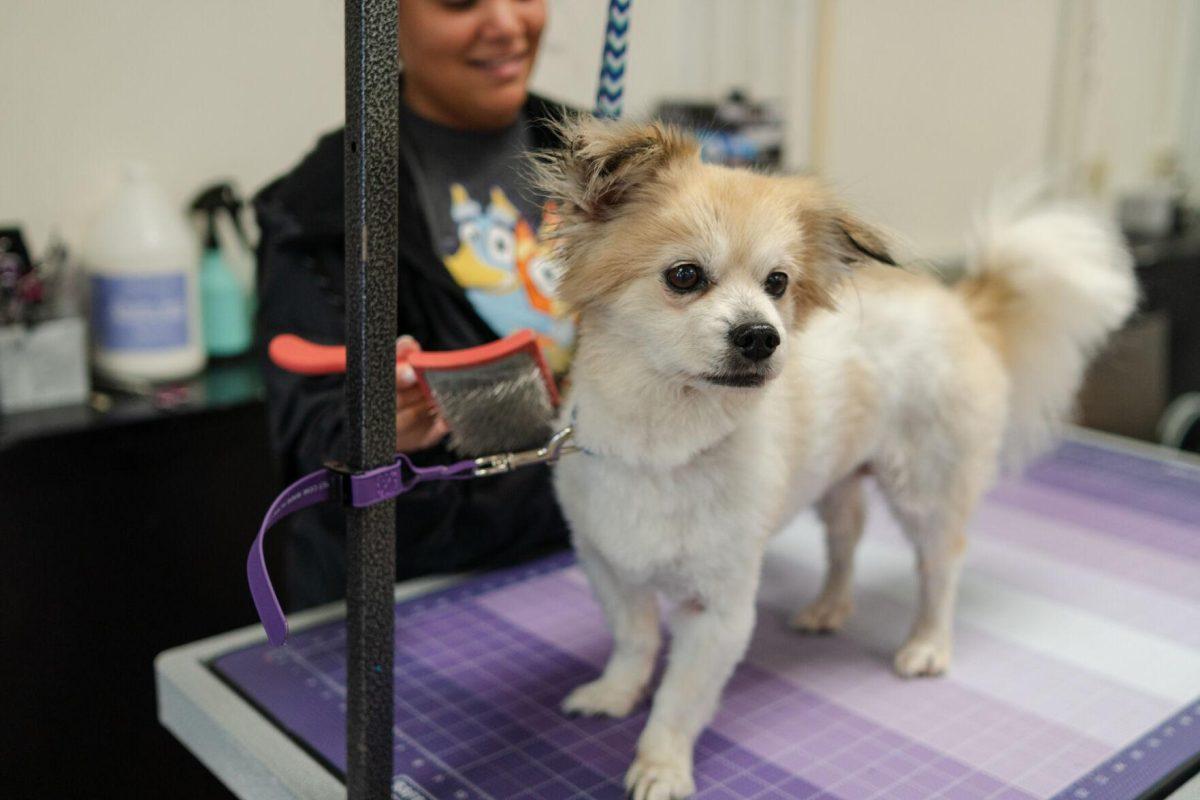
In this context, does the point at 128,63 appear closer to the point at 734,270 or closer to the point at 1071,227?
the point at 734,270

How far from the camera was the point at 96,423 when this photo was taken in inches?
73.7

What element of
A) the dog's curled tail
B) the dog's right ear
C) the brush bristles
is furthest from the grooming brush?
the dog's curled tail

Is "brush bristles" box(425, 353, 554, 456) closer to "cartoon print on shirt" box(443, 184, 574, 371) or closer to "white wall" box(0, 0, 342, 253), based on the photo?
"cartoon print on shirt" box(443, 184, 574, 371)

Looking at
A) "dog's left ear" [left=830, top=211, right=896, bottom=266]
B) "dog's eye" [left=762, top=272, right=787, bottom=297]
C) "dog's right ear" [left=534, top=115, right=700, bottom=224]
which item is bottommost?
"dog's eye" [left=762, top=272, right=787, bottom=297]

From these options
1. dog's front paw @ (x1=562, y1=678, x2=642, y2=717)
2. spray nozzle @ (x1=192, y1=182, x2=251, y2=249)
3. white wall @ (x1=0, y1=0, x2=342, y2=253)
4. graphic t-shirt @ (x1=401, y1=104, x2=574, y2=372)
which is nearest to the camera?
dog's front paw @ (x1=562, y1=678, x2=642, y2=717)

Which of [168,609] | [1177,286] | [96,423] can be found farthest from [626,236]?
[1177,286]

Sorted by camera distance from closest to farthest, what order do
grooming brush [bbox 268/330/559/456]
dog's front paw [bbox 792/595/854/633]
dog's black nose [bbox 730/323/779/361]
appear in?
1. dog's black nose [bbox 730/323/779/361]
2. grooming brush [bbox 268/330/559/456]
3. dog's front paw [bbox 792/595/854/633]

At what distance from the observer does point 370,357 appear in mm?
848

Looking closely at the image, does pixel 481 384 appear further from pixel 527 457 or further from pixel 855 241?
pixel 855 241

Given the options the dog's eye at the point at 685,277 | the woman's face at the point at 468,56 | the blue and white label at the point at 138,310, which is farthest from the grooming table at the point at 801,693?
the blue and white label at the point at 138,310

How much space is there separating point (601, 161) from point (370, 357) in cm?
29

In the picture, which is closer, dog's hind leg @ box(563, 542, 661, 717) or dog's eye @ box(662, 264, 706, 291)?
dog's eye @ box(662, 264, 706, 291)

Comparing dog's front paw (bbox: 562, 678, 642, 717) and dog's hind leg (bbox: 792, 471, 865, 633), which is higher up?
dog's hind leg (bbox: 792, 471, 865, 633)

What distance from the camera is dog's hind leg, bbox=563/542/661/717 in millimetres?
1199
